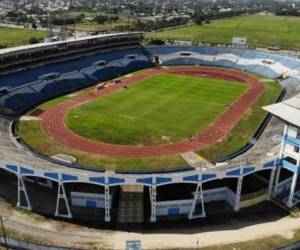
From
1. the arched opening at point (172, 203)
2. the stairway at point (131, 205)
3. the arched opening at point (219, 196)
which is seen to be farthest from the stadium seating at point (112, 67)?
the arched opening at point (219, 196)

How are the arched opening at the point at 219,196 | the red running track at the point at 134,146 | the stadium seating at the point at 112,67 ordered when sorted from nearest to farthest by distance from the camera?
the arched opening at the point at 219,196 → the red running track at the point at 134,146 → the stadium seating at the point at 112,67

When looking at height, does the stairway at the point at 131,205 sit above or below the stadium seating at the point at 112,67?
below

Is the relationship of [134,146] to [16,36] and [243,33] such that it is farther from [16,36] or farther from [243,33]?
[243,33]

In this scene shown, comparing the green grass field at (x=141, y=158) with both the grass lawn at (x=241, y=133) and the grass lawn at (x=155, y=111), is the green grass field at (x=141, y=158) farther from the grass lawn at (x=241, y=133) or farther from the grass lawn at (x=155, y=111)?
the grass lawn at (x=155, y=111)

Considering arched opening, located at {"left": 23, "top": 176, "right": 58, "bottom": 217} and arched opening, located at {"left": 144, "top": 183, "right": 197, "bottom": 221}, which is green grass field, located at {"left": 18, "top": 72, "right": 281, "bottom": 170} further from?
arched opening, located at {"left": 144, "top": 183, "right": 197, "bottom": 221}

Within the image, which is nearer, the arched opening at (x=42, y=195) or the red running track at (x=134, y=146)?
the arched opening at (x=42, y=195)

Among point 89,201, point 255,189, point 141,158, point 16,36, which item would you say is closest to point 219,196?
point 255,189

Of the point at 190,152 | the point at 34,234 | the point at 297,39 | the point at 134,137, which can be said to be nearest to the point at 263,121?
the point at 190,152
